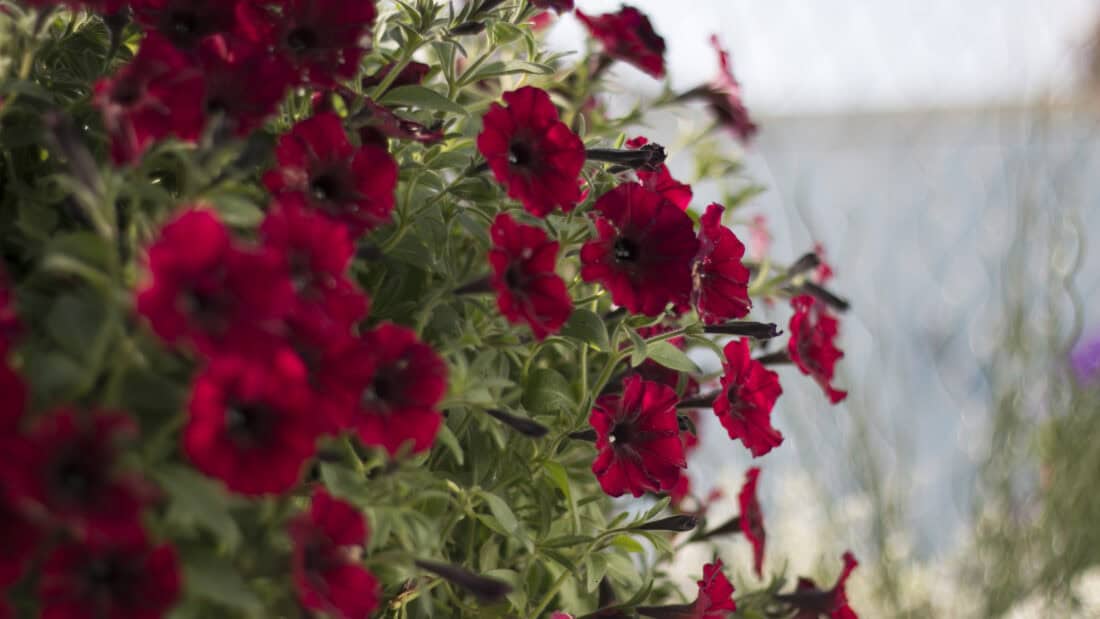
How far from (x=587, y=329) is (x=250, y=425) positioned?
21cm

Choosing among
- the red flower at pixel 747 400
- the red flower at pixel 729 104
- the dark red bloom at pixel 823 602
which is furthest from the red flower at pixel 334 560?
the red flower at pixel 729 104

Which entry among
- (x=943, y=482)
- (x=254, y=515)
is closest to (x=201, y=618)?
(x=254, y=515)

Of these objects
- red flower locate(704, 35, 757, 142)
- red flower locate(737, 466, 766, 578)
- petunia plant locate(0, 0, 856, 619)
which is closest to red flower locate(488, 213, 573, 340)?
petunia plant locate(0, 0, 856, 619)

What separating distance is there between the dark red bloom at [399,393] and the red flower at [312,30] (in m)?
0.12

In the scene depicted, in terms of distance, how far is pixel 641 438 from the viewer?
50 cm

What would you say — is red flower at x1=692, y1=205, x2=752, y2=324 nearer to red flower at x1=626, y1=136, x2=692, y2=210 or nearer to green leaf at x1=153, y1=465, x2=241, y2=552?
red flower at x1=626, y1=136, x2=692, y2=210

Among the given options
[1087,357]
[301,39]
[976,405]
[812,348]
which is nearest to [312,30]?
[301,39]

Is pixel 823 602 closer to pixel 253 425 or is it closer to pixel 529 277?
pixel 529 277

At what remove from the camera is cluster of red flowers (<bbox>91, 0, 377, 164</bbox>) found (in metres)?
0.36

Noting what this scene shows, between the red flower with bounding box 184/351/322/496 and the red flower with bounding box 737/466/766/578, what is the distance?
352 mm

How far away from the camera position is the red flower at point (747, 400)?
52cm

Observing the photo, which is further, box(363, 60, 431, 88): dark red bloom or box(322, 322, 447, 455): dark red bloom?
box(363, 60, 431, 88): dark red bloom

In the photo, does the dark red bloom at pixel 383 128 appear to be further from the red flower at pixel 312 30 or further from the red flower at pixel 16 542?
the red flower at pixel 16 542

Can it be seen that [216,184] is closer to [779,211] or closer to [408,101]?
[408,101]
